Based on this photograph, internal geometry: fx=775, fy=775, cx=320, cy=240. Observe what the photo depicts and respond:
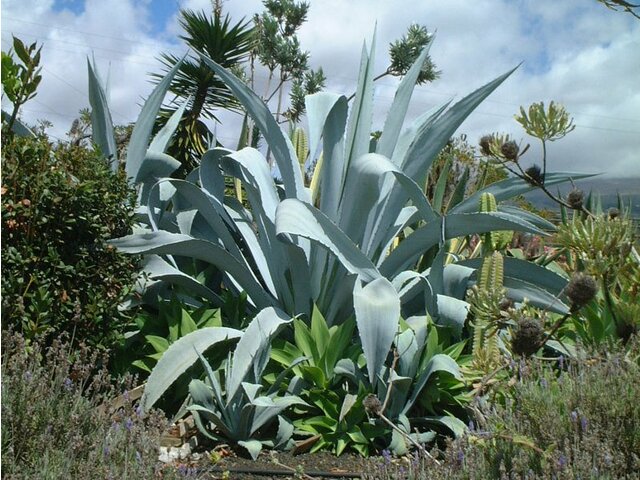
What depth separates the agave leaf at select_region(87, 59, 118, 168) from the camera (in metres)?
5.09

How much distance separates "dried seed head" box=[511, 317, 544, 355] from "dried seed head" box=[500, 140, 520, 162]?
0.64m

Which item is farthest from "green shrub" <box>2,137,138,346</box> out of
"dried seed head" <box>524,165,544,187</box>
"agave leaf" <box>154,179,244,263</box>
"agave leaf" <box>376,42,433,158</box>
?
"dried seed head" <box>524,165,544,187</box>

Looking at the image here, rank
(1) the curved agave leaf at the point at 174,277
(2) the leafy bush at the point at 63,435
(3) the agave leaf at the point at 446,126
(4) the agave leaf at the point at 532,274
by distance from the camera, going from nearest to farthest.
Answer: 1. (2) the leafy bush at the point at 63,435
2. (1) the curved agave leaf at the point at 174,277
3. (4) the agave leaf at the point at 532,274
4. (3) the agave leaf at the point at 446,126

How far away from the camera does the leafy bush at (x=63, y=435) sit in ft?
7.66

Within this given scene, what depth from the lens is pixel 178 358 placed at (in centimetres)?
373

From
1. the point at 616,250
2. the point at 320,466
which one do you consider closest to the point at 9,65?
the point at 320,466

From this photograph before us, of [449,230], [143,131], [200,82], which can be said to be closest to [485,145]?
[449,230]

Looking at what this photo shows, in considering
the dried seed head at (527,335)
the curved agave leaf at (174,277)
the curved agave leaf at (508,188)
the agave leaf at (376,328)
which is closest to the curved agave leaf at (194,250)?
the curved agave leaf at (174,277)

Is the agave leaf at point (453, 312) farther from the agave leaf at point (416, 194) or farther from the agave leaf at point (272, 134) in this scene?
the agave leaf at point (272, 134)

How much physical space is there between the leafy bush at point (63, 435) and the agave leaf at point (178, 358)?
82 cm

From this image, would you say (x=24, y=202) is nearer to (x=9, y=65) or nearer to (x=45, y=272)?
(x=45, y=272)

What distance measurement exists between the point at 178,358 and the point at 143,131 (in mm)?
2039

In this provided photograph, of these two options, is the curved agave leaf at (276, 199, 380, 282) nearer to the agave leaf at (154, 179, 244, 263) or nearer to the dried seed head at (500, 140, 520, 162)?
the agave leaf at (154, 179, 244, 263)

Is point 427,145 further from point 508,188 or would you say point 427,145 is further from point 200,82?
point 200,82
